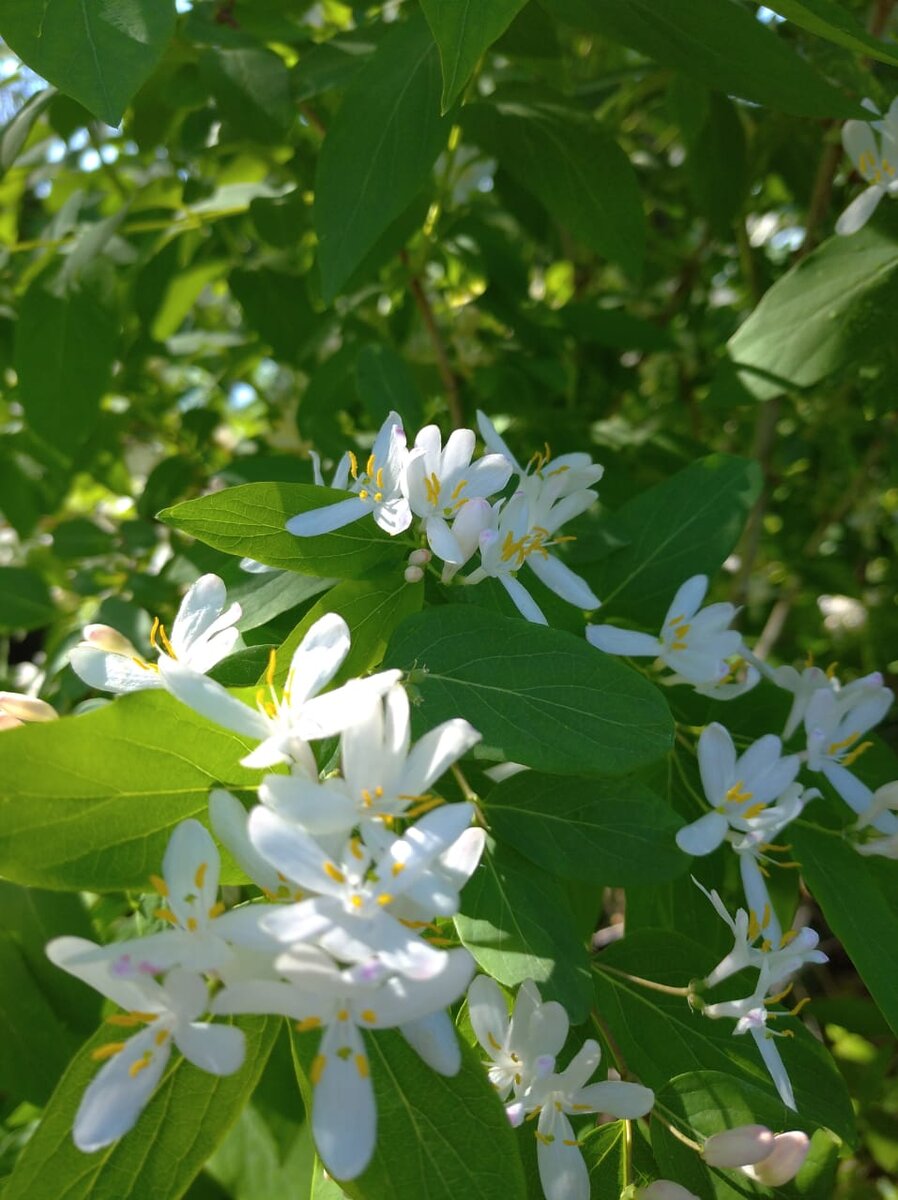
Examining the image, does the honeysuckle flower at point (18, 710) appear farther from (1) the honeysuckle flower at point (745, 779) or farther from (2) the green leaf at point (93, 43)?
(1) the honeysuckle flower at point (745, 779)

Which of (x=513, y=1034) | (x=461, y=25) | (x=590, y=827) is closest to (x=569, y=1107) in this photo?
(x=513, y=1034)

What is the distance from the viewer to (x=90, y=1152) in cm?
71

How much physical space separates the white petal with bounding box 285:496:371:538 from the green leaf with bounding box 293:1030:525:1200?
42 centimetres

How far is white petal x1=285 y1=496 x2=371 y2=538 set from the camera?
920 millimetres

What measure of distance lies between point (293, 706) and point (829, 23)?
0.79 meters

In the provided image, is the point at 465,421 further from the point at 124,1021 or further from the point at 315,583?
the point at 124,1021

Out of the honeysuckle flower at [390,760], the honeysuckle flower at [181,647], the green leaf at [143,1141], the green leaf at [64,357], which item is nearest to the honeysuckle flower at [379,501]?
the honeysuckle flower at [181,647]

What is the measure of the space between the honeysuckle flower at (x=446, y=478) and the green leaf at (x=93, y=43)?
0.40 metres

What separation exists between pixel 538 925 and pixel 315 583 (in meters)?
0.40

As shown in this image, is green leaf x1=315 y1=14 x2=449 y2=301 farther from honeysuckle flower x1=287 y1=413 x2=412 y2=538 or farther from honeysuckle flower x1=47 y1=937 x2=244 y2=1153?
honeysuckle flower x1=47 y1=937 x2=244 y2=1153

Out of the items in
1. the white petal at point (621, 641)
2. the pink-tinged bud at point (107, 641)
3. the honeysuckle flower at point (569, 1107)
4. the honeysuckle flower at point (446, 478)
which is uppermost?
the honeysuckle flower at point (446, 478)

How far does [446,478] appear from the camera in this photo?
3.22ft

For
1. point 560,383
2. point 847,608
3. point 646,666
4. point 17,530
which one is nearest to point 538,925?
point 646,666

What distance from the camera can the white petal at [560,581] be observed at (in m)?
1.06
